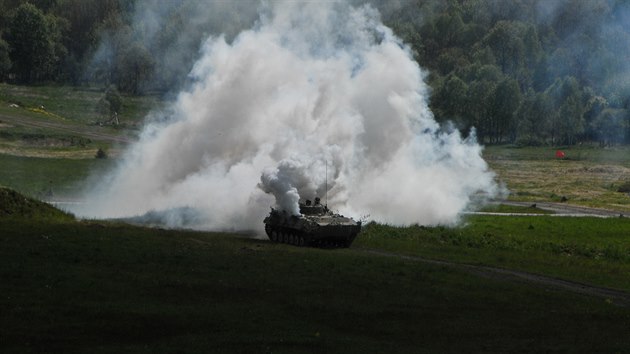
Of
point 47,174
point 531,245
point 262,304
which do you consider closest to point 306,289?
point 262,304

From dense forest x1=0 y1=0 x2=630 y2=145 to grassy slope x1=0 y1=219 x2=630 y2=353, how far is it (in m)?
92.5

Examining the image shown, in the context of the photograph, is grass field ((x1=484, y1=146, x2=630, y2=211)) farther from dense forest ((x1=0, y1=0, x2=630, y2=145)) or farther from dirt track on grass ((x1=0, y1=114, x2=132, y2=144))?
dirt track on grass ((x1=0, y1=114, x2=132, y2=144))

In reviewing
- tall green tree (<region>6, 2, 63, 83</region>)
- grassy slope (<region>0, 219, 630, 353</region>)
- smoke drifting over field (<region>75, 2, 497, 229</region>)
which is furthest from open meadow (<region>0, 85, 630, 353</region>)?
tall green tree (<region>6, 2, 63, 83</region>)

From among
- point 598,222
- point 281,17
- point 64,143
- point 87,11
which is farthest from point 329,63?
point 87,11

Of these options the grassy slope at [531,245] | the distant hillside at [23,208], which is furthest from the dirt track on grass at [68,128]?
Result: the distant hillside at [23,208]

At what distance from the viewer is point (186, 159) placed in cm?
7862

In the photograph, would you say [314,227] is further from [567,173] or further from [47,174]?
[567,173]

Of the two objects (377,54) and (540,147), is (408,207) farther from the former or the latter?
(540,147)

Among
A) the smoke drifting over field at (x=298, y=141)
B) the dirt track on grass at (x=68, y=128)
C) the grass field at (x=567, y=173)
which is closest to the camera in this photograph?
the smoke drifting over field at (x=298, y=141)

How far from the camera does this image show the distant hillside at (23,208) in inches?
2313

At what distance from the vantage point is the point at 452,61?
19362cm

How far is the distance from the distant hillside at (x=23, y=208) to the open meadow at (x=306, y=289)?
13 centimetres

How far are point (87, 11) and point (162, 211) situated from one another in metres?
118

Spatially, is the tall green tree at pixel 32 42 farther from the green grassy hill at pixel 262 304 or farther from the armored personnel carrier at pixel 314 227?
the green grassy hill at pixel 262 304
